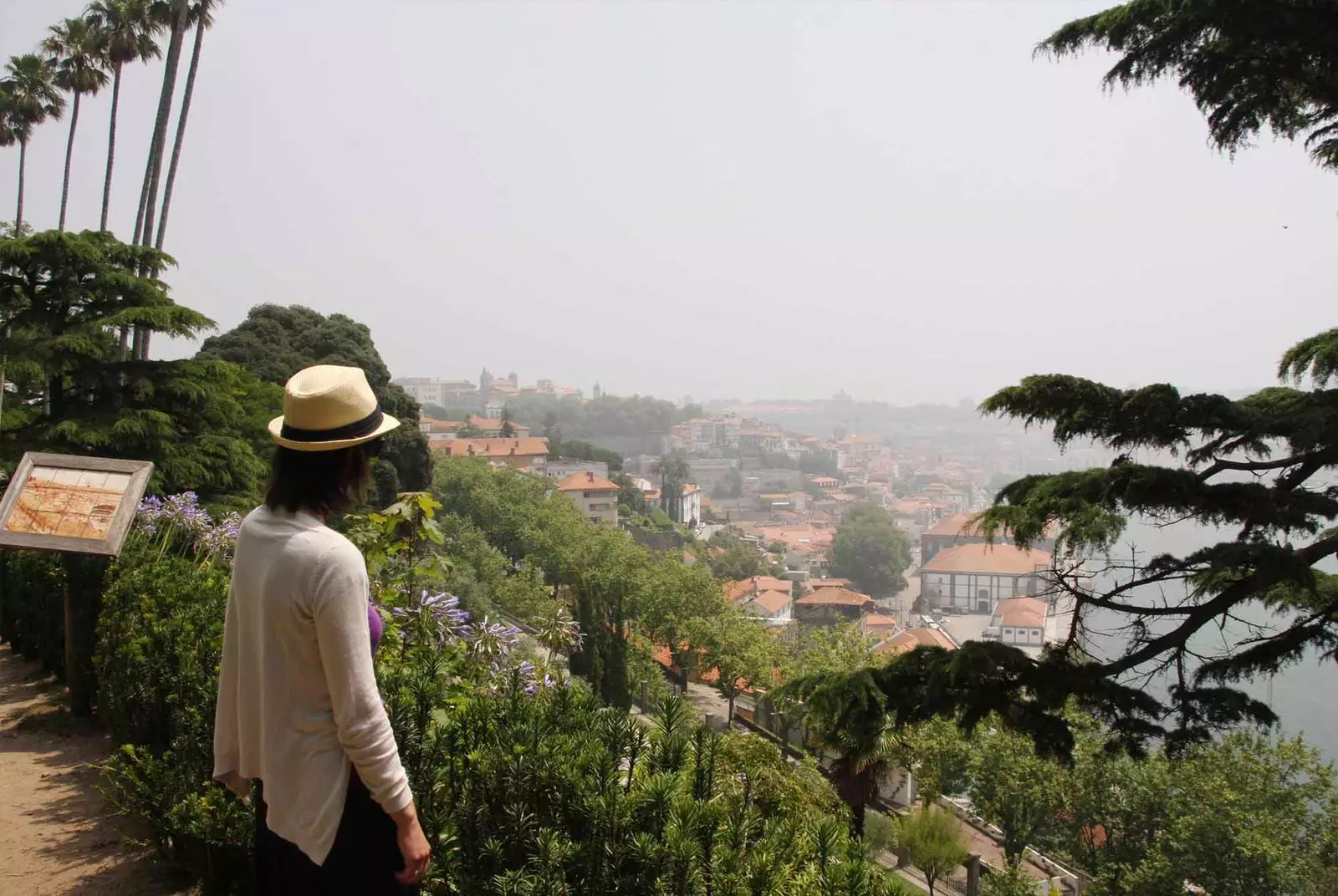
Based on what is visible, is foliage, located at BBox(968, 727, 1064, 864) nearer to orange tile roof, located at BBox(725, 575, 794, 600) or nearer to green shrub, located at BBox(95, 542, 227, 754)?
green shrub, located at BBox(95, 542, 227, 754)

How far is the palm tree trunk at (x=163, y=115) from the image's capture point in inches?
699

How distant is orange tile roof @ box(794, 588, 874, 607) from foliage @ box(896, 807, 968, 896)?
47976 millimetres

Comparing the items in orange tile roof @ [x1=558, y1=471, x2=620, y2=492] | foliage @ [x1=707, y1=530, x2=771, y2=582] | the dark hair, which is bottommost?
foliage @ [x1=707, y1=530, x2=771, y2=582]

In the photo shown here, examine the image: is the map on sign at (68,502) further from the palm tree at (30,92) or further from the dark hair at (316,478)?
the palm tree at (30,92)

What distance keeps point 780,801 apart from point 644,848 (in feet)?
1.54

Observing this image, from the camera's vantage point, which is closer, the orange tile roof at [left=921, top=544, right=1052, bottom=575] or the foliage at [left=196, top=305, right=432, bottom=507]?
the foliage at [left=196, top=305, right=432, bottom=507]

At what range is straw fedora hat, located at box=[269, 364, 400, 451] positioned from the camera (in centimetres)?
154

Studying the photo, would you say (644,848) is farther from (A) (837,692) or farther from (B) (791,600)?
(B) (791,600)

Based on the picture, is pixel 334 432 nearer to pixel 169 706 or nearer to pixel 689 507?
pixel 169 706

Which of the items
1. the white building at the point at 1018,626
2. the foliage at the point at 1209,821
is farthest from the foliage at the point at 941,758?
the white building at the point at 1018,626

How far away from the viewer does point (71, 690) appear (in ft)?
14.8

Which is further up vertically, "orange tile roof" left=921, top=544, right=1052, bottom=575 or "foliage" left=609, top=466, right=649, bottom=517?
"foliage" left=609, top=466, right=649, bottom=517

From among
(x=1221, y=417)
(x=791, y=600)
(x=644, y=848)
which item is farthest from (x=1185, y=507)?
(x=791, y=600)

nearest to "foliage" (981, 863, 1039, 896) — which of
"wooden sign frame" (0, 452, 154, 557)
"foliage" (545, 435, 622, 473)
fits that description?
"wooden sign frame" (0, 452, 154, 557)
